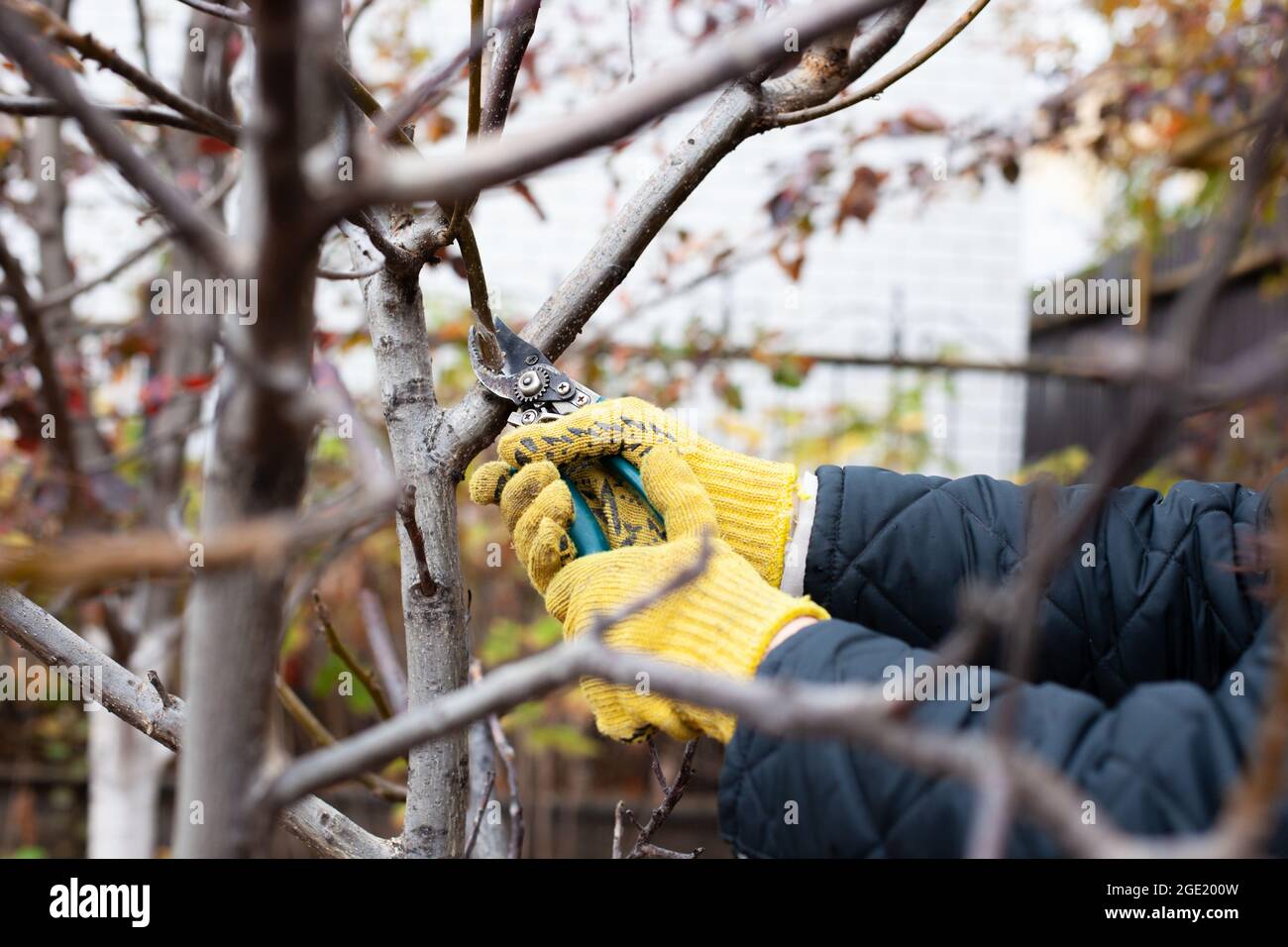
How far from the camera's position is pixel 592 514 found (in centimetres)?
120

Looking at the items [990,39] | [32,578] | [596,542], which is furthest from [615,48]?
[990,39]

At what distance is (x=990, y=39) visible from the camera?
5.15 m

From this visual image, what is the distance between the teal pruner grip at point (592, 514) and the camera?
116cm

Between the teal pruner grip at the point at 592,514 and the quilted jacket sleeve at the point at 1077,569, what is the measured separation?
0.76 feet

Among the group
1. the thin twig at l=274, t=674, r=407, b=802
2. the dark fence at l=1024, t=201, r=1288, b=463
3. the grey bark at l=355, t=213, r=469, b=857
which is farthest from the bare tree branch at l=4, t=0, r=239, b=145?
the dark fence at l=1024, t=201, r=1288, b=463

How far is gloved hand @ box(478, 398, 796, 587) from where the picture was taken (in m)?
1.18

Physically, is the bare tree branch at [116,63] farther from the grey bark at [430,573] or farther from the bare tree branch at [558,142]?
the bare tree branch at [558,142]

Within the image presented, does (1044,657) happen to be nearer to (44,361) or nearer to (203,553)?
(203,553)

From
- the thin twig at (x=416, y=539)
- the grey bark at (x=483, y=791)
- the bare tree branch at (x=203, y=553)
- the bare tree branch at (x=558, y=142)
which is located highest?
the bare tree branch at (x=558, y=142)

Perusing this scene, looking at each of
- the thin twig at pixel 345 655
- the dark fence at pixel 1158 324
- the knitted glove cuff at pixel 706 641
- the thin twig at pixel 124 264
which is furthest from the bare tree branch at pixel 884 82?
the dark fence at pixel 1158 324

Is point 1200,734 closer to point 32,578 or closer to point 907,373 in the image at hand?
point 32,578

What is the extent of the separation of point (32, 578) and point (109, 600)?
1947 mm

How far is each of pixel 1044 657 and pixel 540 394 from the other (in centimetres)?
65

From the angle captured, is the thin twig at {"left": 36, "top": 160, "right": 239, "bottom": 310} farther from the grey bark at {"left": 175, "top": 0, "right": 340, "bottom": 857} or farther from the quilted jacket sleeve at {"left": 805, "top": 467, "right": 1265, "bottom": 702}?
the grey bark at {"left": 175, "top": 0, "right": 340, "bottom": 857}
